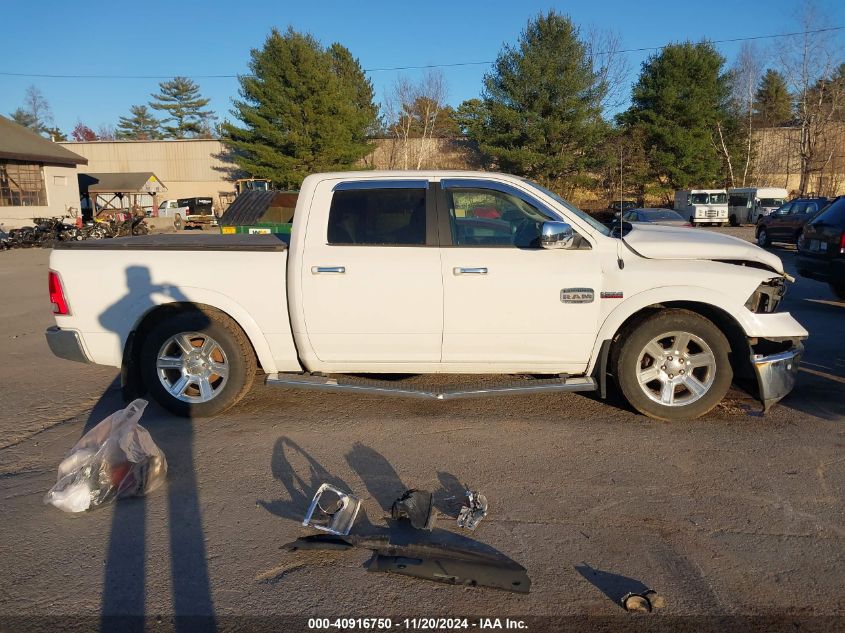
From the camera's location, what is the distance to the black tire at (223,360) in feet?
16.4

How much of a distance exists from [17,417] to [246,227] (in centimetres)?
818

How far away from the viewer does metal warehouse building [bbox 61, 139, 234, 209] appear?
59.7 metres

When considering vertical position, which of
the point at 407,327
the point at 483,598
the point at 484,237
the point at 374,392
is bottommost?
the point at 483,598

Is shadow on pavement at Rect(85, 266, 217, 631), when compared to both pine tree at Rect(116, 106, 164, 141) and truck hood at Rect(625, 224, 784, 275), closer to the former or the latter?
truck hood at Rect(625, 224, 784, 275)

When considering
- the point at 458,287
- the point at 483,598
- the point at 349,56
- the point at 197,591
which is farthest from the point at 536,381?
the point at 349,56

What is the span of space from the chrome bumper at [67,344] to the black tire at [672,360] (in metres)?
4.31

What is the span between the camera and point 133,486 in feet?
12.9

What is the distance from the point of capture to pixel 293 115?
Result: 42375mm

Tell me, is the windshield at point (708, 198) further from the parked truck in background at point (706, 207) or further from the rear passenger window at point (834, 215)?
the rear passenger window at point (834, 215)

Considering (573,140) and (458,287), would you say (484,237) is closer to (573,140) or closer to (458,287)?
(458,287)

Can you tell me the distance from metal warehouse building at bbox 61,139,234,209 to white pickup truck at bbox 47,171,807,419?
188 ft

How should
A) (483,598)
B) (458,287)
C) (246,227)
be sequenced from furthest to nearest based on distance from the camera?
(246,227), (458,287), (483,598)

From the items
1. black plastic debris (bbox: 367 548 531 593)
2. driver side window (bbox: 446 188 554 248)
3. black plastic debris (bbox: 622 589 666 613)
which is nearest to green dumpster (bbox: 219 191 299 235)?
driver side window (bbox: 446 188 554 248)

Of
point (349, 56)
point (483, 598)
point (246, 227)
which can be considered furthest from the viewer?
point (349, 56)
